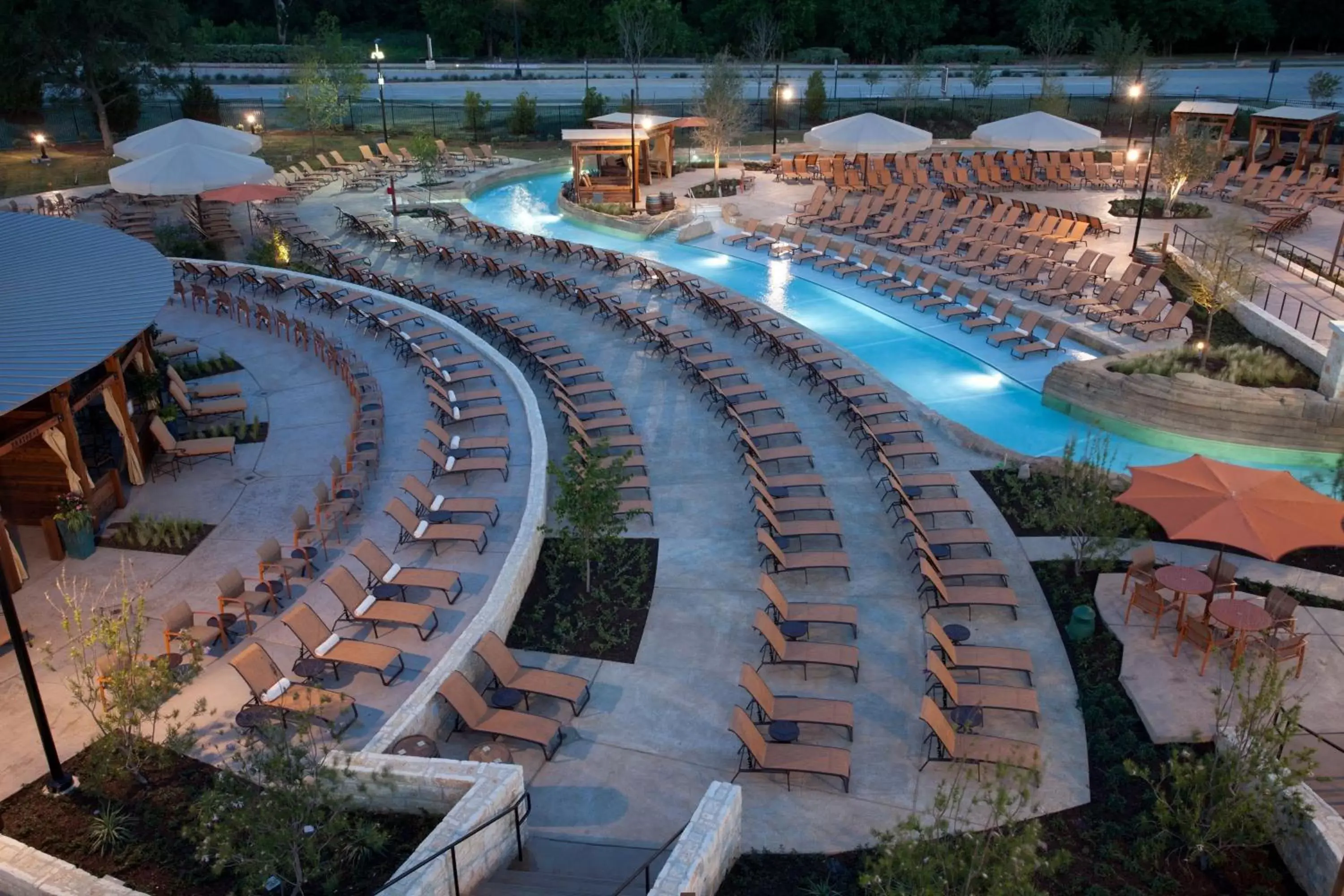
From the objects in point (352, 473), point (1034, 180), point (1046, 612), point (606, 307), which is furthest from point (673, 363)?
point (1034, 180)

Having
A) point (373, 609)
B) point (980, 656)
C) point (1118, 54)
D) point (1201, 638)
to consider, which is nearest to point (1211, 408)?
point (1201, 638)

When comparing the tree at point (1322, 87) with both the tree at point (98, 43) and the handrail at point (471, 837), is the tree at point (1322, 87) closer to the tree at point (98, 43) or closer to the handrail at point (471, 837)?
the tree at point (98, 43)

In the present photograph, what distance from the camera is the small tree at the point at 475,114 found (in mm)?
42219

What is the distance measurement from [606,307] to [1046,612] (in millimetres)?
11870

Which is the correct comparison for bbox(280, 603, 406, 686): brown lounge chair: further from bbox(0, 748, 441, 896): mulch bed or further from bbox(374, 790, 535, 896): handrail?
bbox(374, 790, 535, 896): handrail

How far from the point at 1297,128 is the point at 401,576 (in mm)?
33290

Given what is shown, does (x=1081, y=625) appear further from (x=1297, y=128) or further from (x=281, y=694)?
(x=1297, y=128)

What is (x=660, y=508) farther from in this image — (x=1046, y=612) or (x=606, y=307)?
(x=606, y=307)

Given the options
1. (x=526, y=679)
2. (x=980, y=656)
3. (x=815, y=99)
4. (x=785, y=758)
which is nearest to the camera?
(x=785, y=758)

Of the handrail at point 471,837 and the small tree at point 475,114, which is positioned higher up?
the small tree at point 475,114

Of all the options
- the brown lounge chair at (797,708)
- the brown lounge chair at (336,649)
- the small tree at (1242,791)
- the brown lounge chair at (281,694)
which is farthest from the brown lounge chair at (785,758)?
the brown lounge chair at (281,694)

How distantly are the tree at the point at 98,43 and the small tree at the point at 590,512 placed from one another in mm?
34500

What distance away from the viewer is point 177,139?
25328 millimetres

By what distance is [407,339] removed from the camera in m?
18.6
